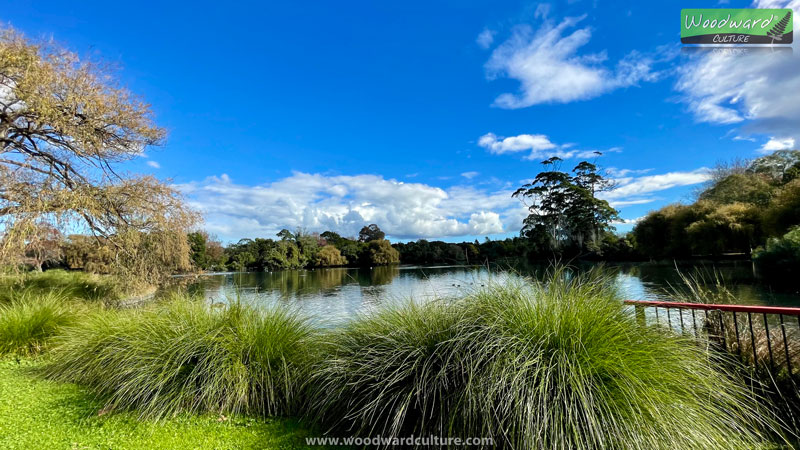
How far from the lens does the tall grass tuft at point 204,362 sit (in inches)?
126

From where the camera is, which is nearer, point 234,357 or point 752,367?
point 752,367

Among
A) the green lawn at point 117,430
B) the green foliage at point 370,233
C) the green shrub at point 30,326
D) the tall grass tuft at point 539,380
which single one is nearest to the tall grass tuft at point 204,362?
the green lawn at point 117,430

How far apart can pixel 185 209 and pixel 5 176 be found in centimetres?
391

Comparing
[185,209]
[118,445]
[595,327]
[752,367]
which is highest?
[185,209]

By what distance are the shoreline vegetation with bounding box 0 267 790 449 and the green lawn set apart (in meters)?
0.03

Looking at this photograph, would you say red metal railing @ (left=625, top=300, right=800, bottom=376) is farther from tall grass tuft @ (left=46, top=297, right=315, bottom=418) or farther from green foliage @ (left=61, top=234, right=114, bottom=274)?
green foliage @ (left=61, top=234, right=114, bottom=274)

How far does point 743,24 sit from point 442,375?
949 cm

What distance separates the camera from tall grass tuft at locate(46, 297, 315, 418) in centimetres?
319

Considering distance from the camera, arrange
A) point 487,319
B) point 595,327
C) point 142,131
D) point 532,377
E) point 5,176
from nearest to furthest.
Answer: point 532,377, point 595,327, point 487,319, point 5,176, point 142,131

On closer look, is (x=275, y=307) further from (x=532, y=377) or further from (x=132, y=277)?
(x=132, y=277)

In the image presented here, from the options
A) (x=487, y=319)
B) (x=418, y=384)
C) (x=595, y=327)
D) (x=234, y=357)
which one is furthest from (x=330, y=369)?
(x=595, y=327)

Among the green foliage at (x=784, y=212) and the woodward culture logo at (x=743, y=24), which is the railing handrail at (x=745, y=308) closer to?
the woodward culture logo at (x=743, y=24)

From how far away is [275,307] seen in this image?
4105 millimetres

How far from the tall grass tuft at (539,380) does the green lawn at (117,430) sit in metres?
0.46
